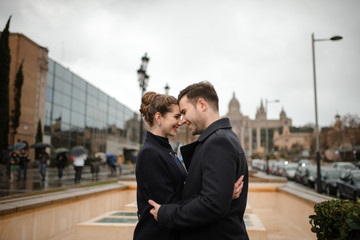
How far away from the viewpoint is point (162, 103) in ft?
8.98

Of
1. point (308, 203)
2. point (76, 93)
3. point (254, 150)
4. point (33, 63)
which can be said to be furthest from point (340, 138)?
point (254, 150)

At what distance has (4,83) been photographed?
2869 centimetres

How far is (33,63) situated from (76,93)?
9.36 metres

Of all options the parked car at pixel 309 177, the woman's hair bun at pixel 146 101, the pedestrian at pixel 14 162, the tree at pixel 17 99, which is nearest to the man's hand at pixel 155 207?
the woman's hair bun at pixel 146 101

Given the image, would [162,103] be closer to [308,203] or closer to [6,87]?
[308,203]

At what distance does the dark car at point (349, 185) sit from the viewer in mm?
12914

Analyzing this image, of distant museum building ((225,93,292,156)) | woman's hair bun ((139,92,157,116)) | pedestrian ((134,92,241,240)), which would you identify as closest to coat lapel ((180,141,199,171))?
pedestrian ((134,92,241,240))

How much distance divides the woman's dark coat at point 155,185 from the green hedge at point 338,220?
4.01 ft

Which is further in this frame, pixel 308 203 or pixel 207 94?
pixel 308 203

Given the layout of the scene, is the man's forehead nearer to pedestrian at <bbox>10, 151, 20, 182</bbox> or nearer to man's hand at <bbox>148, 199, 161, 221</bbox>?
man's hand at <bbox>148, 199, 161, 221</bbox>

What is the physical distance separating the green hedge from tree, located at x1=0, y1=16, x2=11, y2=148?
100ft

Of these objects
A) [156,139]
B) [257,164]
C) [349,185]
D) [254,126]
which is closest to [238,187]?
[156,139]

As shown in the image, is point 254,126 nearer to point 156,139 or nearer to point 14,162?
point 14,162

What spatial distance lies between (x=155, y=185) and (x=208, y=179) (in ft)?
1.95
